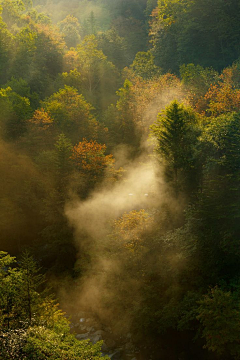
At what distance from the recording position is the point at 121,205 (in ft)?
111

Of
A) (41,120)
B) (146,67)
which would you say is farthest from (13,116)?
(146,67)

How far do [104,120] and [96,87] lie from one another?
15.6 metres

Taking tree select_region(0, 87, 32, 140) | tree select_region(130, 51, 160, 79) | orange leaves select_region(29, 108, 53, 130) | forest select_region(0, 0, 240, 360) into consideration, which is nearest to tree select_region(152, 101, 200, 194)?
forest select_region(0, 0, 240, 360)

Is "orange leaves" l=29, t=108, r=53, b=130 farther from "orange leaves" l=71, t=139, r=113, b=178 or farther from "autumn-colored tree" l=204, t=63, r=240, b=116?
"autumn-colored tree" l=204, t=63, r=240, b=116

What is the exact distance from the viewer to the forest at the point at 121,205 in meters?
18.9

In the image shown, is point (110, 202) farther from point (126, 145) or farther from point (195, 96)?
point (195, 96)

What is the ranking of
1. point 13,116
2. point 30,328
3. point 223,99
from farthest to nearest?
1. point 13,116
2. point 223,99
3. point 30,328

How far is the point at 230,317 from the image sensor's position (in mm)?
18312

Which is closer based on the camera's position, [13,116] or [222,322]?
[222,322]

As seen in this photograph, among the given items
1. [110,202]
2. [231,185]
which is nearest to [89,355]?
[231,185]

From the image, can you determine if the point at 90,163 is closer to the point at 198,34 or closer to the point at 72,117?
the point at 72,117

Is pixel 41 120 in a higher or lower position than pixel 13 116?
lower

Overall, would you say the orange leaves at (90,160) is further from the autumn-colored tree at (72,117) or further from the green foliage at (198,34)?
the green foliage at (198,34)

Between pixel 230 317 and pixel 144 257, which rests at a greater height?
pixel 144 257
